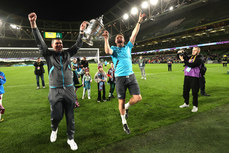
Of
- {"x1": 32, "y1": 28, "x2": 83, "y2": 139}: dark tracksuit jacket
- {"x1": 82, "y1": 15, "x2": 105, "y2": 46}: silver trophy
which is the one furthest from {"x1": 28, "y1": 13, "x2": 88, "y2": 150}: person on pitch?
{"x1": 82, "y1": 15, "x2": 105, "y2": 46}: silver trophy

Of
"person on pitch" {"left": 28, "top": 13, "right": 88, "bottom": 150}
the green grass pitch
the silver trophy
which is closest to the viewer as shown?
"person on pitch" {"left": 28, "top": 13, "right": 88, "bottom": 150}

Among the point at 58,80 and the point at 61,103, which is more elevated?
the point at 58,80

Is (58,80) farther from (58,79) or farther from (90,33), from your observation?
(90,33)

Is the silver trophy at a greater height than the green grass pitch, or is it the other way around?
the silver trophy

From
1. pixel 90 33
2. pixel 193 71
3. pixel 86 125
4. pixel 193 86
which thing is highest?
pixel 90 33

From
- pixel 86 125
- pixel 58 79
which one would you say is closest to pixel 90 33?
pixel 58 79

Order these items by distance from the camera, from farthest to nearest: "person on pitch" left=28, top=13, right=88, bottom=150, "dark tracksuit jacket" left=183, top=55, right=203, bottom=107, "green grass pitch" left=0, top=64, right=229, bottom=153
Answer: "dark tracksuit jacket" left=183, top=55, right=203, bottom=107, "green grass pitch" left=0, top=64, right=229, bottom=153, "person on pitch" left=28, top=13, right=88, bottom=150

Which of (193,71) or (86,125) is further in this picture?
(193,71)

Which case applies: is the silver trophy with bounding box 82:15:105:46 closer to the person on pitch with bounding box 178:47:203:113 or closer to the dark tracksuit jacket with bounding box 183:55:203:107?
the person on pitch with bounding box 178:47:203:113

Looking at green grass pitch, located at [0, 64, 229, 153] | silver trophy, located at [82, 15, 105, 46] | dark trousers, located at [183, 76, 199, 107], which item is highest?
silver trophy, located at [82, 15, 105, 46]

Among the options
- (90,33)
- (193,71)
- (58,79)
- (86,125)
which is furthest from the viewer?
(90,33)

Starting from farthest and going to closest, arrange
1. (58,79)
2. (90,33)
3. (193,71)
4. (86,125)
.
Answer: (90,33)
(193,71)
(86,125)
(58,79)

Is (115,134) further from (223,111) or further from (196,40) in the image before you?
(196,40)

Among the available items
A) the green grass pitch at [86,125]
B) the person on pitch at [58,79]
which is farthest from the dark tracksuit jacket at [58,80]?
the green grass pitch at [86,125]
